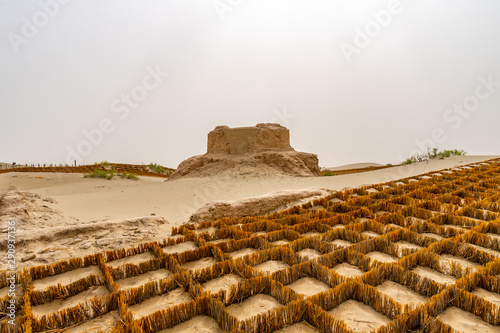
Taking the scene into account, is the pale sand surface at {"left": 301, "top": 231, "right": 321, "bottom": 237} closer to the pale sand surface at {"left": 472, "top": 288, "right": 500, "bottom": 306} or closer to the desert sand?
the desert sand

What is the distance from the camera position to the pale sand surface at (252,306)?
138 cm

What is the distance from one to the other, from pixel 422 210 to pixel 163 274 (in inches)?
103

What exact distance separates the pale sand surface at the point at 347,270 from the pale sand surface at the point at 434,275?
35 centimetres

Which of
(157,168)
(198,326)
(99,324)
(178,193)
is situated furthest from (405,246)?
(157,168)

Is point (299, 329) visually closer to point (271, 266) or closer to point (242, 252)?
point (271, 266)

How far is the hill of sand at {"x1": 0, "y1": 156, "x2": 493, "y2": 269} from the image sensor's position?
8.53ft

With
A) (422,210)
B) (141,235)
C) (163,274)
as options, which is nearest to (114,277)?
(163,274)

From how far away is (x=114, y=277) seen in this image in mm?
1813

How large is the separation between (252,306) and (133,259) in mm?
1180

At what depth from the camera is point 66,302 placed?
5.22ft

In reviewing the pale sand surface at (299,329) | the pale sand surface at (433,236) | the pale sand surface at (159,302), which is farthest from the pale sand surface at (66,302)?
the pale sand surface at (433,236)

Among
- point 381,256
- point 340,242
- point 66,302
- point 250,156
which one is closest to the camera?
point 66,302

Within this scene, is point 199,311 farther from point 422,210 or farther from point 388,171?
point 388,171

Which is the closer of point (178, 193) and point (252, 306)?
point (252, 306)
